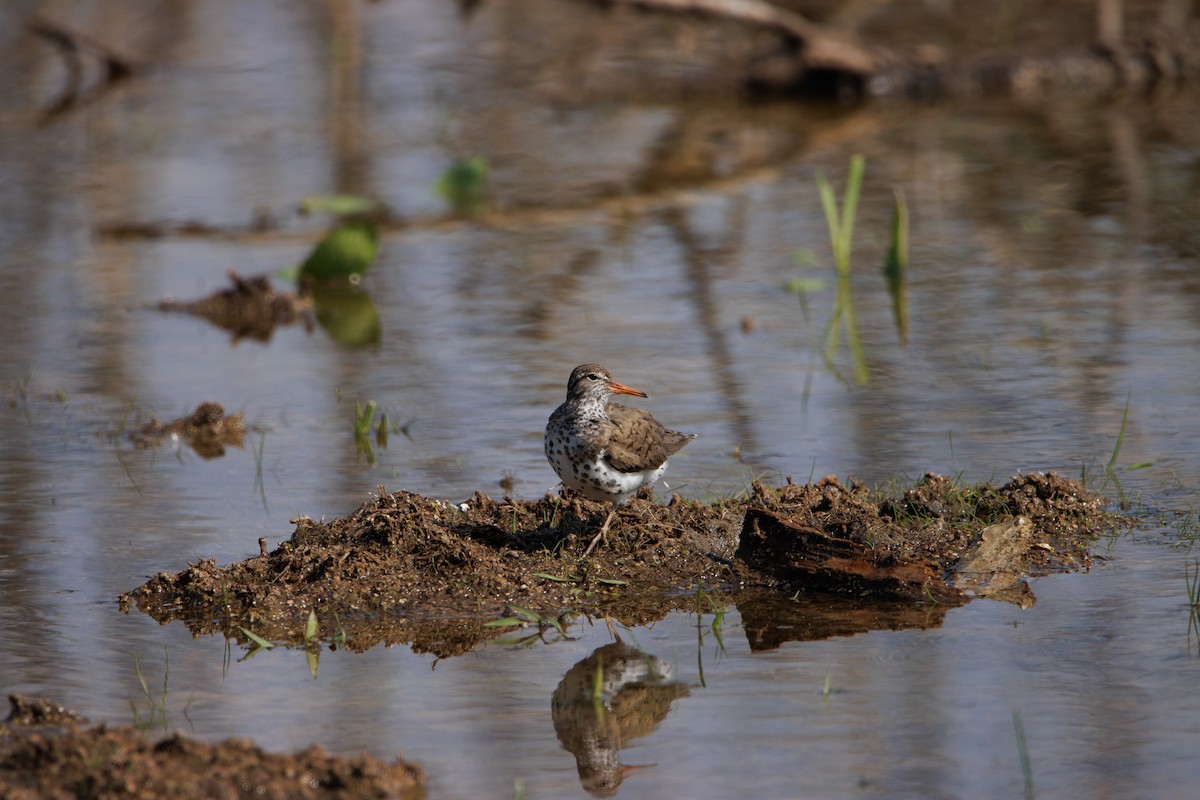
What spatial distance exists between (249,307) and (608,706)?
643 centimetres

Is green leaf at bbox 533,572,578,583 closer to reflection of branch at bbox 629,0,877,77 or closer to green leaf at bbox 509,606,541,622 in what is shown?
green leaf at bbox 509,606,541,622

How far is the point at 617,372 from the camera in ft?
30.1

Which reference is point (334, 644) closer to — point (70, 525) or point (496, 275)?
point (70, 525)

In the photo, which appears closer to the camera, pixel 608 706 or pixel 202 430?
pixel 608 706

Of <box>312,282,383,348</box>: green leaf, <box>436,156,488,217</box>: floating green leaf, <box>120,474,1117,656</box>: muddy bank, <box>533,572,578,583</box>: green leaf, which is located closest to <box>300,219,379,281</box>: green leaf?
<box>312,282,383,348</box>: green leaf

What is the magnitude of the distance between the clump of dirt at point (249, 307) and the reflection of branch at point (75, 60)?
7547mm

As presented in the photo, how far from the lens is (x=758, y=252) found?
39.1ft

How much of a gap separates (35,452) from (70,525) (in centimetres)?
125

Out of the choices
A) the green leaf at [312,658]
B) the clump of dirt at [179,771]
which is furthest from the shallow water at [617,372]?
the clump of dirt at [179,771]

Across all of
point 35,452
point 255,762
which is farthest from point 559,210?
point 255,762

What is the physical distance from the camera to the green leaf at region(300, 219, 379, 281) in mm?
11312

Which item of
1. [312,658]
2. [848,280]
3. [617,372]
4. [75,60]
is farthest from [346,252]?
[75,60]

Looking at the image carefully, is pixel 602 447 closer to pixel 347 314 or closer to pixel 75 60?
pixel 347 314

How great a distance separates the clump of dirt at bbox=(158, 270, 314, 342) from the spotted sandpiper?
4.63 meters
